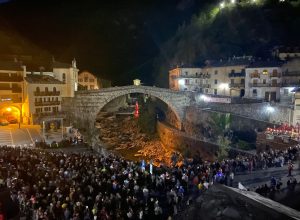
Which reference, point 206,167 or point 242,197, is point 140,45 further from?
point 242,197

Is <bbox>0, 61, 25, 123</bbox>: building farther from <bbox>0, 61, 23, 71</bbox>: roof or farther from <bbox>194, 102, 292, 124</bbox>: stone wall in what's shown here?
<bbox>194, 102, 292, 124</bbox>: stone wall

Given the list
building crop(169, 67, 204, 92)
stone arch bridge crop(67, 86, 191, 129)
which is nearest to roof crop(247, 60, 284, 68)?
building crop(169, 67, 204, 92)

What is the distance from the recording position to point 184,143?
43188 mm

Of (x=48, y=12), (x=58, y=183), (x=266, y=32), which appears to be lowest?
(x=58, y=183)

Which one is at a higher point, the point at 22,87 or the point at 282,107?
the point at 22,87

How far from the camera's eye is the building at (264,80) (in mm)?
46375

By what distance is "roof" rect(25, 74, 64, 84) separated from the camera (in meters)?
40.9

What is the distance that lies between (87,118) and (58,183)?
29970 mm

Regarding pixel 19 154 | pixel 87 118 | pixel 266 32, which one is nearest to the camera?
pixel 19 154

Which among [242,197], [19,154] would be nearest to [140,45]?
[19,154]

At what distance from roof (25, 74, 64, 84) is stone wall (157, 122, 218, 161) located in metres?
19.0

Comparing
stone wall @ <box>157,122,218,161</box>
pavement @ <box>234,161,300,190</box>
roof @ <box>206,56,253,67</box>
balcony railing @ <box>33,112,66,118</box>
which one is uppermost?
roof @ <box>206,56,253,67</box>

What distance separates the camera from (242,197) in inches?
185

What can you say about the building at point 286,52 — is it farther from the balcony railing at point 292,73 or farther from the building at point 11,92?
the building at point 11,92
